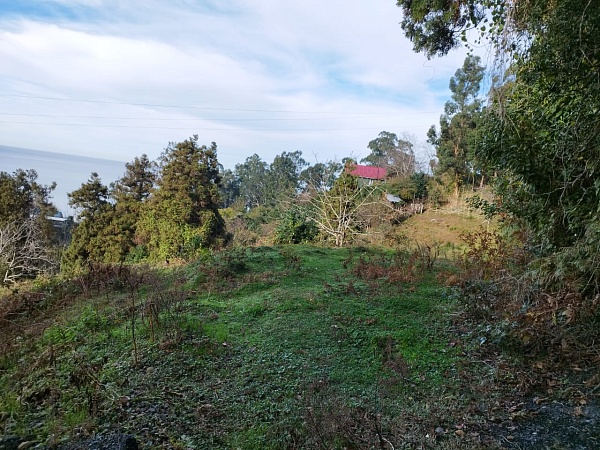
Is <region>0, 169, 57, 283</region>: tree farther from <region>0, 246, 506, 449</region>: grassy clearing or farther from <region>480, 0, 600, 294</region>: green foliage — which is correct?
<region>480, 0, 600, 294</region>: green foliage

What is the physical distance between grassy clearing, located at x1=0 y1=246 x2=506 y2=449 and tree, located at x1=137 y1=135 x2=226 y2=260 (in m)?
10.1

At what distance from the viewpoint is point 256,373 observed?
3656mm

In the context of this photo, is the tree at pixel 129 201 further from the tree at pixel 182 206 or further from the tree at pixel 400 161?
the tree at pixel 400 161

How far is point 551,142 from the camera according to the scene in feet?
12.4

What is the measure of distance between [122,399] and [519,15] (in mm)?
5547

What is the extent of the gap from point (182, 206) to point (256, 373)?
1376cm

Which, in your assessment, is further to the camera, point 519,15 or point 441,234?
point 441,234

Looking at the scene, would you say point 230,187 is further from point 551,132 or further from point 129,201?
point 551,132

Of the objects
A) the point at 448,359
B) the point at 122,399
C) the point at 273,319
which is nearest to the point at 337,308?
the point at 273,319

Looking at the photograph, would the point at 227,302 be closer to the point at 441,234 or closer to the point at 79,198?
the point at 441,234

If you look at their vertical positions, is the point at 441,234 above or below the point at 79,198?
below

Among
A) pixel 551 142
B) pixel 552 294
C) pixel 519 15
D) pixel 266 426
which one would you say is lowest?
pixel 266 426

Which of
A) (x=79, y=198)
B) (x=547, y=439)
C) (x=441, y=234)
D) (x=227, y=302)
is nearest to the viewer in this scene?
(x=547, y=439)

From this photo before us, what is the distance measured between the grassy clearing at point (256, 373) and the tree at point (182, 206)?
1011 cm
